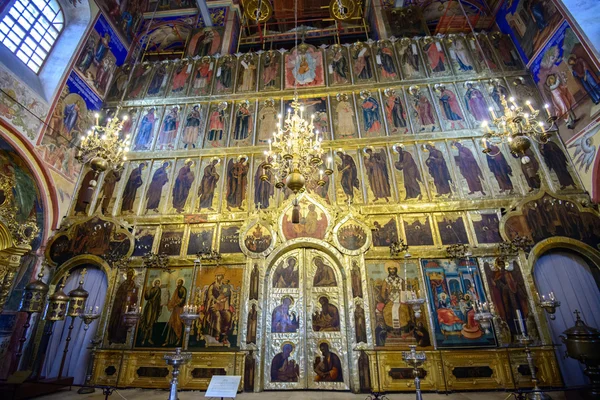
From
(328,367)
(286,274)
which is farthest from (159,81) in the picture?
(328,367)

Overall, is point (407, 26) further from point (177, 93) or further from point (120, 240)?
point (120, 240)

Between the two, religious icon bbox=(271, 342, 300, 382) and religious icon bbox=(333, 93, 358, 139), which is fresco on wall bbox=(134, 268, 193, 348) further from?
religious icon bbox=(333, 93, 358, 139)

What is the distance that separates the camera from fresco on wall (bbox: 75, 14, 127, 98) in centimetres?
1056

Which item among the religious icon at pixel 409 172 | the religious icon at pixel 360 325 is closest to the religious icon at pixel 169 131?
the religious icon at pixel 409 172

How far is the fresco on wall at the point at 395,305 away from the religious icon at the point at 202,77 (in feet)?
30.9

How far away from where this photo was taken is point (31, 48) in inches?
358

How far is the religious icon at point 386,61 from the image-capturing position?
11.4 metres

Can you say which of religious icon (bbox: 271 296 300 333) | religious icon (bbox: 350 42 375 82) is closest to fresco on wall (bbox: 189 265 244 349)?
religious icon (bbox: 271 296 300 333)

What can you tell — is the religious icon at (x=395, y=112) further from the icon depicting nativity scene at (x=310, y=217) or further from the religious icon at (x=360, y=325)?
the religious icon at (x=360, y=325)

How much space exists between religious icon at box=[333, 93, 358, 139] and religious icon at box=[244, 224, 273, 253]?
4248mm

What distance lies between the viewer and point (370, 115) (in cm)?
1054

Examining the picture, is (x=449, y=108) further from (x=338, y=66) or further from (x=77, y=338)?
(x=77, y=338)

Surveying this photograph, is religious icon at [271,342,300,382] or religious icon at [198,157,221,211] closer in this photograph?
religious icon at [271,342,300,382]

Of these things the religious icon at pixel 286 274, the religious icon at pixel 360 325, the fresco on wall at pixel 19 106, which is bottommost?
the religious icon at pixel 360 325
